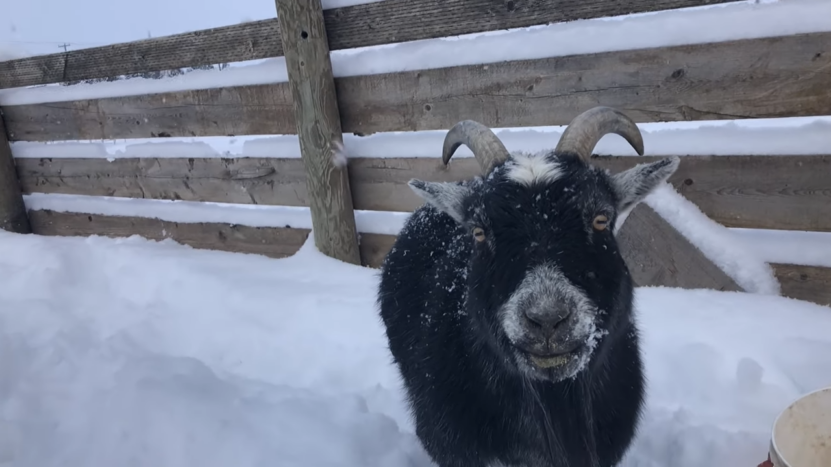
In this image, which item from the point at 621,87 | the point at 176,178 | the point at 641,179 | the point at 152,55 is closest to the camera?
the point at 641,179

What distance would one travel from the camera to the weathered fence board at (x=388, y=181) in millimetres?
3457

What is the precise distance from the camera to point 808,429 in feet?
7.09

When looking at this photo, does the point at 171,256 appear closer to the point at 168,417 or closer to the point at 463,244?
the point at 168,417

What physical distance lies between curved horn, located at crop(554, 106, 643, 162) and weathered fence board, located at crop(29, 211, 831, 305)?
1.96 meters

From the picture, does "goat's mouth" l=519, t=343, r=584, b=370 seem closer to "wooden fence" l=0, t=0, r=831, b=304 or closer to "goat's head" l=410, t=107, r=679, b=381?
"goat's head" l=410, t=107, r=679, b=381

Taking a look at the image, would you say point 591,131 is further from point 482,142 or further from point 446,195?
point 446,195

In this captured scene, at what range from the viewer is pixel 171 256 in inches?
207

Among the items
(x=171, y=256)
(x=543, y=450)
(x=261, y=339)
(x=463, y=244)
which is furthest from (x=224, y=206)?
(x=543, y=450)

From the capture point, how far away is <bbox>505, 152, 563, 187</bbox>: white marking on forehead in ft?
7.01

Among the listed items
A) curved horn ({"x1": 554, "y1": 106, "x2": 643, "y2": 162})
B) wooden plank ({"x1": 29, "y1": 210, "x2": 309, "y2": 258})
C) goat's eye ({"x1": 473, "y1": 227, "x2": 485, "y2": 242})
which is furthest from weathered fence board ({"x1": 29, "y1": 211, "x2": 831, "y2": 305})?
goat's eye ({"x1": 473, "y1": 227, "x2": 485, "y2": 242})

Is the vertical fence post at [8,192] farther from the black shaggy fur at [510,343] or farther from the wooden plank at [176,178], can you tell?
the black shaggy fur at [510,343]

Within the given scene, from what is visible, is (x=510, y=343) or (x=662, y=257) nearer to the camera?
(x=510, y=343)

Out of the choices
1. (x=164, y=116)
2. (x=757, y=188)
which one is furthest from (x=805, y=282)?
(x=164, y=116)

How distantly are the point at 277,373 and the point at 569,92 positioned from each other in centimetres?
292
